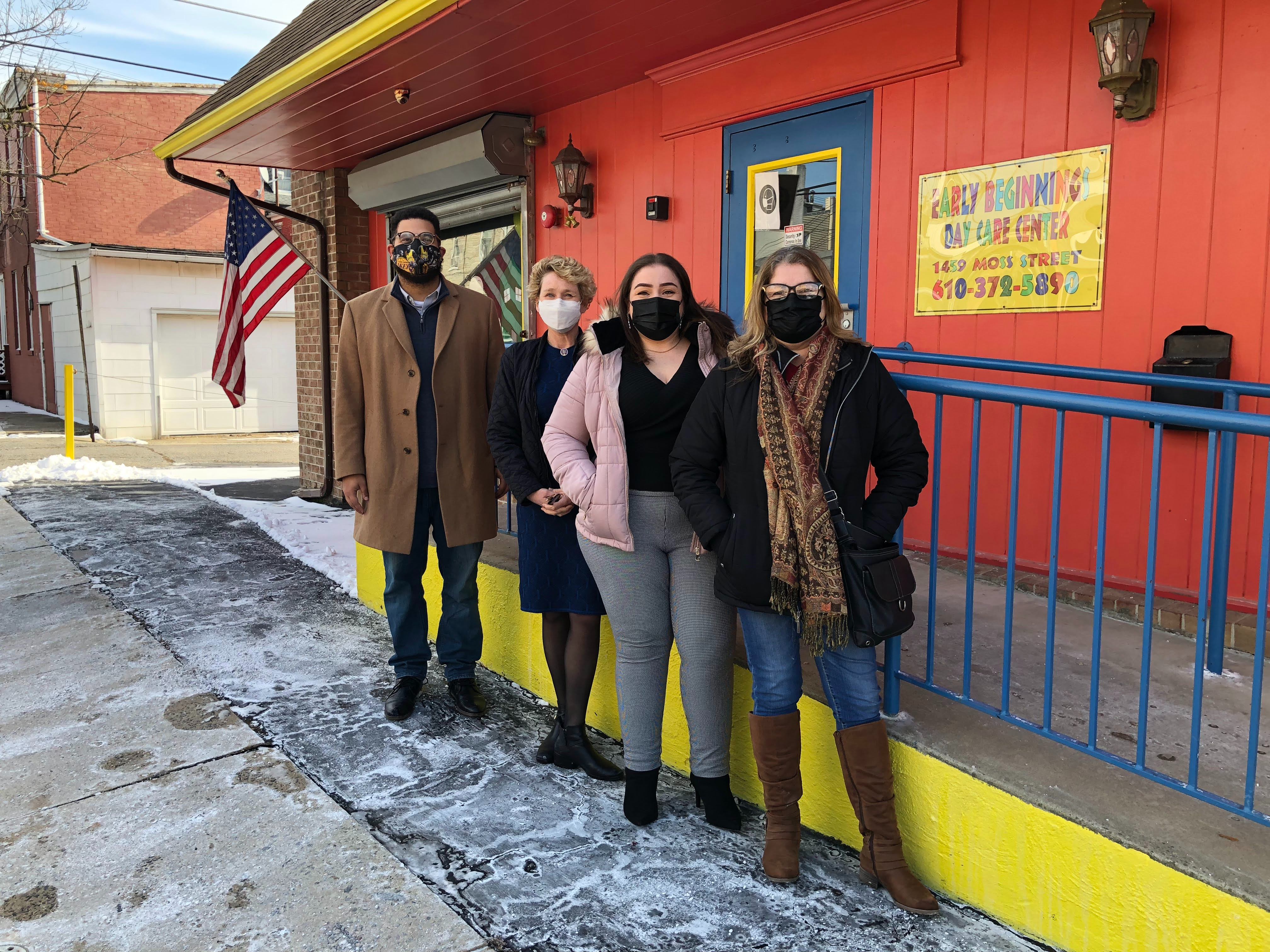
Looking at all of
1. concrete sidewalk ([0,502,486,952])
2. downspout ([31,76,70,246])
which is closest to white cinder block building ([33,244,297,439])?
downspout ([31,76,70,246])

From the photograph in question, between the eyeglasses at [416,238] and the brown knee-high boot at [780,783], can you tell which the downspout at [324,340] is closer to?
the eyeglasses at [416,238]

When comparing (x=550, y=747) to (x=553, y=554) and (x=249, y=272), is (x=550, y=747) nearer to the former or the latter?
(x=553, y=554)

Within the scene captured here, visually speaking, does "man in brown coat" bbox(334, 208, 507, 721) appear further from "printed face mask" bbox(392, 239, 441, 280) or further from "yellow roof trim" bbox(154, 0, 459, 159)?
"yellow roof trim" bbox(154, 0, 459, 159)

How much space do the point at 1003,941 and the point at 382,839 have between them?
5.51 ft

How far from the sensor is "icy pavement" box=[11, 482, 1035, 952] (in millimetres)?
2283

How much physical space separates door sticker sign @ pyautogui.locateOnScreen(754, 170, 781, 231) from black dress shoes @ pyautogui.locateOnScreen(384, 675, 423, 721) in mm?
2967

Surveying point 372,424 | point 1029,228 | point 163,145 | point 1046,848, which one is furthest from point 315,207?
point 1046,848

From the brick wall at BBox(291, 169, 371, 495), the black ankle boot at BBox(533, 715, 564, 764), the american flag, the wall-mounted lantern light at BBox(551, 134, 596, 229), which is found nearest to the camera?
the black ankle boot at BBox(533, 715, 564, 764)

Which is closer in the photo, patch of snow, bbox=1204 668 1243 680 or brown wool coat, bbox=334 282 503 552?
patch of snow, bbox=1204 668 1243 680

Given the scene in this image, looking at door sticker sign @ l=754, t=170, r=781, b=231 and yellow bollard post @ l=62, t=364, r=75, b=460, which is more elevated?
door sticker sign @ l=754, t=170, r=781, b=231

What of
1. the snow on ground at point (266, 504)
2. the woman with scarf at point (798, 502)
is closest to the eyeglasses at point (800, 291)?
the woman with scarf at point (798, 502)

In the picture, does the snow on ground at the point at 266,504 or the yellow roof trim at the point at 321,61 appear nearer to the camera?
the yellow roof trim at the point at 321,61

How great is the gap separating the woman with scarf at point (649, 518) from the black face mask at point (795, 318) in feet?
0.95

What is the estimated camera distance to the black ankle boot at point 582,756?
3125mm
